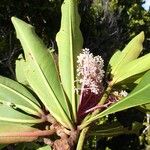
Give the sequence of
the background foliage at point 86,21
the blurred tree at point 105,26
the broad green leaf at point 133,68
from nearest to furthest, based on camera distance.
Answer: the broad green leaf at point 133,68, the background foliage at point 86,21, the blurred tree at point 105,26

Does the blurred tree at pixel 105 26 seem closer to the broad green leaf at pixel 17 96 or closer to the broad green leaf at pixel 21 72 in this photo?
the broad green leaf at pixel 21 72

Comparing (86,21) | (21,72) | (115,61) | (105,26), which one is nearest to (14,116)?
(21,72)

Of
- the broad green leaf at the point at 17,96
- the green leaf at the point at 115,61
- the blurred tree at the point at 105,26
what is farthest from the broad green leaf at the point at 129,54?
the blurred tree at the point at 105,26

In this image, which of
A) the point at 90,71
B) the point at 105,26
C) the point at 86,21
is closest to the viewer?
the point at 90,71

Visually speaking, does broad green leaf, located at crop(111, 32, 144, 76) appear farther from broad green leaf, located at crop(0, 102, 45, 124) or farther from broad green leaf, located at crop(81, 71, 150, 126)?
broad green leaf, located at crop(0, 102, 45, 124)

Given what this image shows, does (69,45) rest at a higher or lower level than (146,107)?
higher

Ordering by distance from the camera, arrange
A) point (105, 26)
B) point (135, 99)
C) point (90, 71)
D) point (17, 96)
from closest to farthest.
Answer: point (135, 99) < point (90, 71) < point (17, 96) < point (105, 26)

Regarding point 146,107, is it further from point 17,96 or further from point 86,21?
point 86,21

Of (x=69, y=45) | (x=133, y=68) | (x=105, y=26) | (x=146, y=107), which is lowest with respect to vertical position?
(x=146, y=107)
